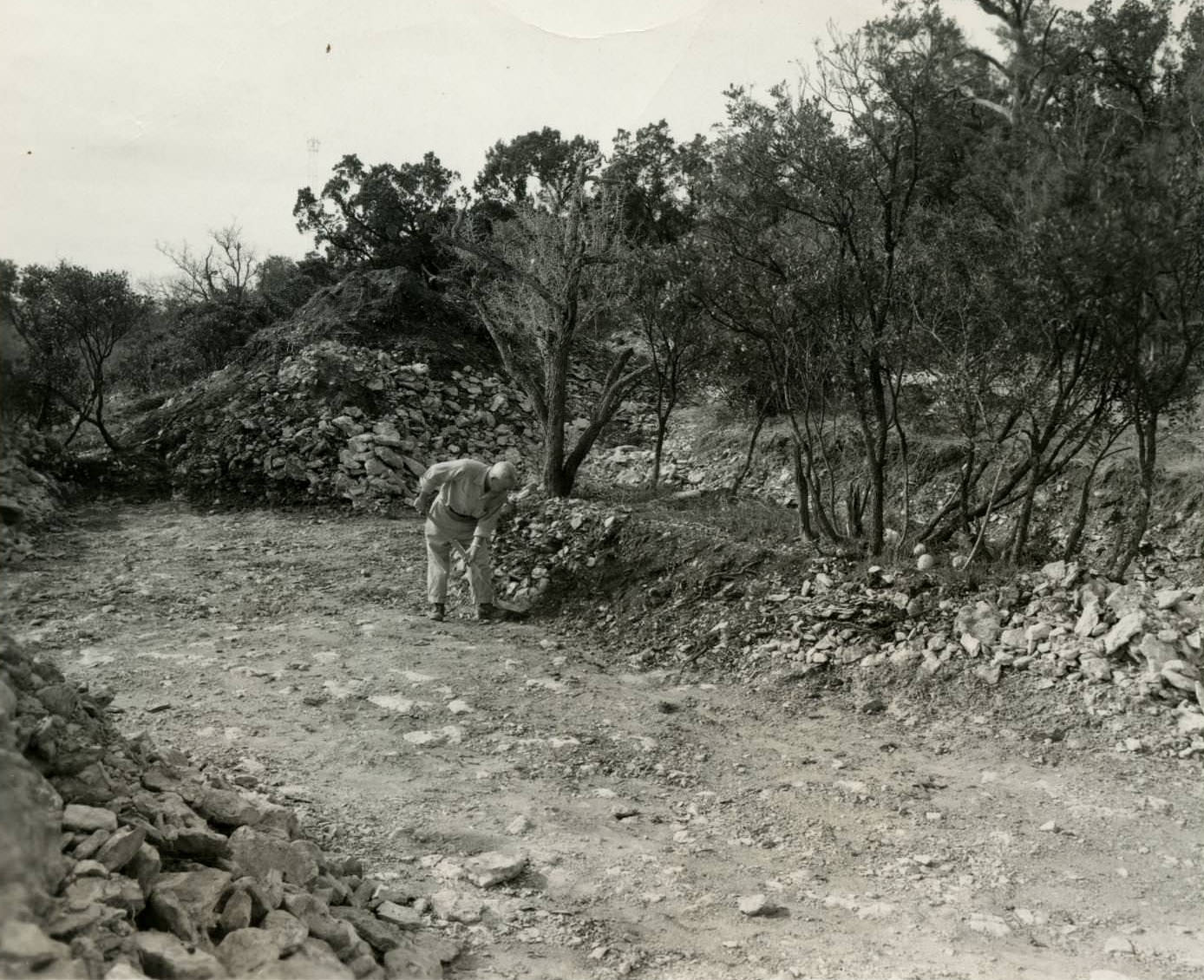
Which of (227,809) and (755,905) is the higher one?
(227,809)

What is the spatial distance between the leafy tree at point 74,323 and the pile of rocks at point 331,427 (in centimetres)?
142

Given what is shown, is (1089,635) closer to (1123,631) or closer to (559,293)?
(1123,631)

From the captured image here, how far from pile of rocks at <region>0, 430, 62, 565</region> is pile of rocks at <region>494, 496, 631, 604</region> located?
534 cm

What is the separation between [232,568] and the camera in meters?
9.51

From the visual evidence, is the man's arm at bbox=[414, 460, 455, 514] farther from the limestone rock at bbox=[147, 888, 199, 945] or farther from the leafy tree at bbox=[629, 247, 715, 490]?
the limestone rock at bbox=[147, 888, 199, 945]

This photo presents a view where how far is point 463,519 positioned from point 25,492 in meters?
7.77

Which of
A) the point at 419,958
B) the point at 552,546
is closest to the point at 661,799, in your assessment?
the point at 419,958

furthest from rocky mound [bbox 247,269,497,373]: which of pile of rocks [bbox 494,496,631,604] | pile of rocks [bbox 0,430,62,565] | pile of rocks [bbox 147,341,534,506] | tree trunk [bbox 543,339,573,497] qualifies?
pile of rocks [bbox 494,496,631,604]

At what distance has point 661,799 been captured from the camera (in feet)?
15.3

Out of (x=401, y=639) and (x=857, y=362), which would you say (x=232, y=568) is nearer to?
(x=401, y=639)

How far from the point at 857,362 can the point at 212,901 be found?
22.5 ft

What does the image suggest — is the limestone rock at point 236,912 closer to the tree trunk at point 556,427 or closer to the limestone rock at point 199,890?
the limestone rock at point 199,890

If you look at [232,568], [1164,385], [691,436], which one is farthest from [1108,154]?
[691,436]

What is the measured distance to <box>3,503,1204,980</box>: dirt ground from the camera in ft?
11.0
